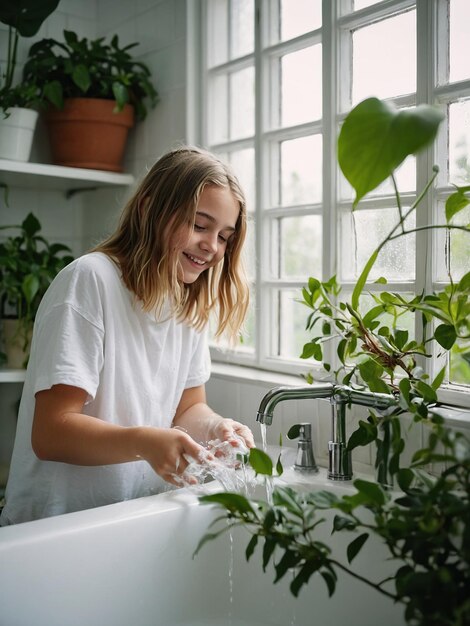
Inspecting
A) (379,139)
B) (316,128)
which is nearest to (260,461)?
(379,139)

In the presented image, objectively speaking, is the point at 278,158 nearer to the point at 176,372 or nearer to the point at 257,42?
the point at 257,42

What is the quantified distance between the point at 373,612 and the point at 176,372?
584 millimetres

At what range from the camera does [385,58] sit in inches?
57.3

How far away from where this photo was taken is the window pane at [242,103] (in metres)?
1.82

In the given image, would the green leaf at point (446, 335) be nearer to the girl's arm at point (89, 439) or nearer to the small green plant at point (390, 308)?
the small green plant at point (390, 308)

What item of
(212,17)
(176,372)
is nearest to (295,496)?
(176,372)

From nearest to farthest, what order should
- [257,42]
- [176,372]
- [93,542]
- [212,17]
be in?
[93,542] → [176,372] → [257,42] → [212,17]

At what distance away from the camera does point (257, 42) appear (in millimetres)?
1721

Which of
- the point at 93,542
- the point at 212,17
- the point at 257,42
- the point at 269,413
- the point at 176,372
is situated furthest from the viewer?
the point at 212,17

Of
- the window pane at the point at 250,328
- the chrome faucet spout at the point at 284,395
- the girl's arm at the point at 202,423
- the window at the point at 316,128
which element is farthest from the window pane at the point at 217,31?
the chrome faucet spout at the point at 284,395

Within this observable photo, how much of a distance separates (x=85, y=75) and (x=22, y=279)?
1.81 ft

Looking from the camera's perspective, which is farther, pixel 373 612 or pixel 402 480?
pixel 373 612

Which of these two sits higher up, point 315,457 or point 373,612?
point 315,457

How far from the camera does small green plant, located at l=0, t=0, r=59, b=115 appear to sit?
1.78 metres
